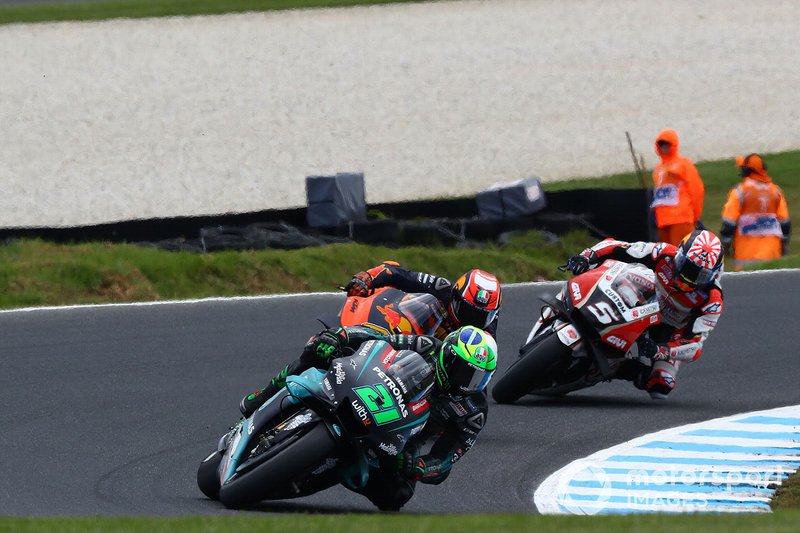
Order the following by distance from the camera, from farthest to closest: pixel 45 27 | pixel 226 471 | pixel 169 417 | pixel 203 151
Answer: pixel 45 27 < pixel 203 151 < pixel 169 417 < pixel 226 471

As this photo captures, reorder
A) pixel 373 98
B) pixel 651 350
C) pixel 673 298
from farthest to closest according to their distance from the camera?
pixel 373 98 < pixel 673 298 < pixel 651 350

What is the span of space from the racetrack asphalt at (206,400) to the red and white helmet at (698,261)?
86 cm

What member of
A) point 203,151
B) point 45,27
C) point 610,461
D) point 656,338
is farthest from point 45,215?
point 610,461

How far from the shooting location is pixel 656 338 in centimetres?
1015

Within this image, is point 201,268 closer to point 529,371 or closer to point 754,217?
point 529,371

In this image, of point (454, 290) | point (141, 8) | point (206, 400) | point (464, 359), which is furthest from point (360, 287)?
point (141, 8)

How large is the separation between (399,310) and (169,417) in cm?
168

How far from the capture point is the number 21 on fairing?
9.71 meters

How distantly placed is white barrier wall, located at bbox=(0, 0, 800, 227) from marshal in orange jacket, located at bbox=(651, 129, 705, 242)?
427cm

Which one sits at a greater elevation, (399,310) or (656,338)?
(399,310)

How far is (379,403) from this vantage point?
6375 millimetres

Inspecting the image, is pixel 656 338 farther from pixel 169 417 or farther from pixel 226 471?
pixel 226 471

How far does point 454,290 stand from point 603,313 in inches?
66.5

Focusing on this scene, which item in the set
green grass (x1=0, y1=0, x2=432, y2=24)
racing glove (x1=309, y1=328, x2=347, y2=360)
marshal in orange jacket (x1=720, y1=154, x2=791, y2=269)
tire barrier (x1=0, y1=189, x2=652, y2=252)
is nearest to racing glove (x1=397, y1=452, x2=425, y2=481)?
racing glove (x1=309, y1=328, x2=347, y2=360)
